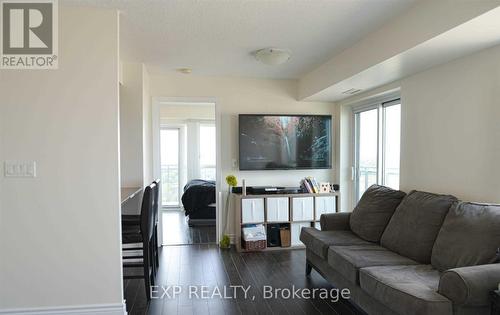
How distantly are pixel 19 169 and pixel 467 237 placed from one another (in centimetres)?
326

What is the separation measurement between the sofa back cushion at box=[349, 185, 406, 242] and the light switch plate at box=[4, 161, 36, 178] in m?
2.94

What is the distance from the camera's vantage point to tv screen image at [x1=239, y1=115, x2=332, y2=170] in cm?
470

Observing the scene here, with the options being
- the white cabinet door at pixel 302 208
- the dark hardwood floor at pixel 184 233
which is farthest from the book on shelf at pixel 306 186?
the dark hardwood floor at pixel 184 233

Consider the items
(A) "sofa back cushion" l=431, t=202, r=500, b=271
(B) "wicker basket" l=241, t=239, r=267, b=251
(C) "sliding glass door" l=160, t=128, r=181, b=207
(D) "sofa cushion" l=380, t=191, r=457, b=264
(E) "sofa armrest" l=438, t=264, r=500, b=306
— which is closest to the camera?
(E) "sofa armrest" l=438, t=264, r=500, b=306

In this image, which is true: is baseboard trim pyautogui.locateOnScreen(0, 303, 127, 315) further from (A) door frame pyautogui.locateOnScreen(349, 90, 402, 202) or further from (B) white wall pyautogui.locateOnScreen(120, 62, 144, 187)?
(A) door frame pyautogui.locateOnScreen(349, 90, 402, 202)

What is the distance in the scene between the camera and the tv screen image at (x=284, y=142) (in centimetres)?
470

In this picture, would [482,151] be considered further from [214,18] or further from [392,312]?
[214,18]

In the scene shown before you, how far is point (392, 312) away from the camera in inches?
80.8

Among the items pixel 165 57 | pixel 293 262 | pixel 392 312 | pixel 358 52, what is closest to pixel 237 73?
pixel 165 57

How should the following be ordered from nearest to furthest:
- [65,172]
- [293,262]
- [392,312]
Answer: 1. [392,312]
2. [65,172]
3. [293,262]

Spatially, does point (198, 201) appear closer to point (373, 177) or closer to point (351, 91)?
point (373, 177)

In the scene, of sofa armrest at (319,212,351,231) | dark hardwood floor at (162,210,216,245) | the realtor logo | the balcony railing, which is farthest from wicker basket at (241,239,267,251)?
the realtor logo

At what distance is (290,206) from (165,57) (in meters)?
2.53

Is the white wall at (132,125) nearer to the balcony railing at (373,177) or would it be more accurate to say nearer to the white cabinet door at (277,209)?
the white cabinet door at (277,209)
